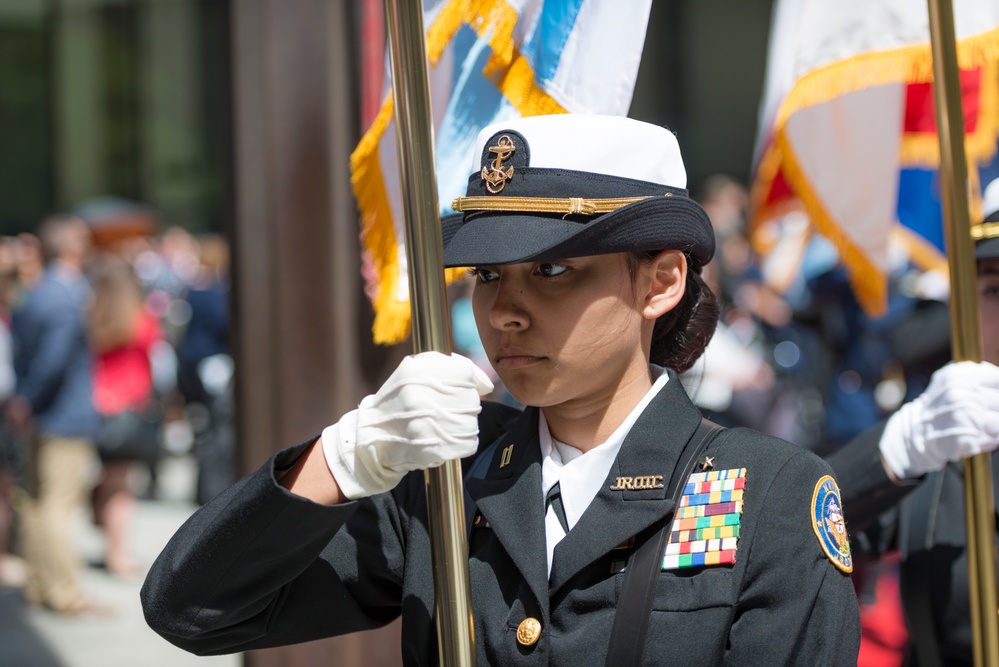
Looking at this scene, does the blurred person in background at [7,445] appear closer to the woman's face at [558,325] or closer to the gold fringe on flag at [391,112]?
the gold fringe on flag at [391,112]

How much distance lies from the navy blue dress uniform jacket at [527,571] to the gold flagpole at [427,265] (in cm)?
12

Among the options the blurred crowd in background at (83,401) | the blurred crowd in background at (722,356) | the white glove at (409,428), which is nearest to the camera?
the white glove at (409,428)

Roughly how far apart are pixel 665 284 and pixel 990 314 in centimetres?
91

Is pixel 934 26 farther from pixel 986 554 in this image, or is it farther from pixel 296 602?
pixel 296 602

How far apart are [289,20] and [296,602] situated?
2312 mm

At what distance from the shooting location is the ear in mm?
1898

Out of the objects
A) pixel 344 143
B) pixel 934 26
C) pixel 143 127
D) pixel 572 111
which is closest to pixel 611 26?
pixel 572 111

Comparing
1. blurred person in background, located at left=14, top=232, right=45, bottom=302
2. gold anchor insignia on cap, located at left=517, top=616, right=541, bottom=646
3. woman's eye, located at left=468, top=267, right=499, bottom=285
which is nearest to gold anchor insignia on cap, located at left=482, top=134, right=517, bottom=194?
woman's eye, located at left=468, top=267, right=499, bottom=285

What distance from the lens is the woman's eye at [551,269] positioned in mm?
1815

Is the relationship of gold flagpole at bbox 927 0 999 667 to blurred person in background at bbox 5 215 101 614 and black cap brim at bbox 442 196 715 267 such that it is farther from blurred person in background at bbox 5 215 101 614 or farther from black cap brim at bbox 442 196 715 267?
blurred person in background at bbox 5 215 101 614

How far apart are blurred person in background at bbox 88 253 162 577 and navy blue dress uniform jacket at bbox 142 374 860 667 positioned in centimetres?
522

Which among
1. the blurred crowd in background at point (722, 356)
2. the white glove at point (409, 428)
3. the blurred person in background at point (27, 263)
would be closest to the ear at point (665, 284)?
the white glove at point (409, 428)

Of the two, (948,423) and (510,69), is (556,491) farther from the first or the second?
(510,69)

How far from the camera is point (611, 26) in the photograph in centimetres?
242
